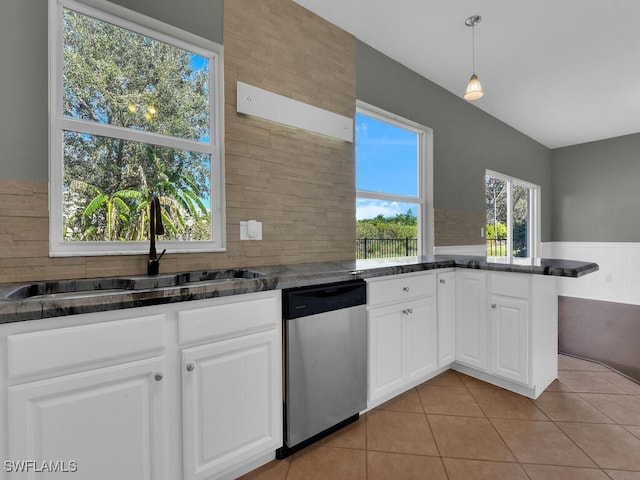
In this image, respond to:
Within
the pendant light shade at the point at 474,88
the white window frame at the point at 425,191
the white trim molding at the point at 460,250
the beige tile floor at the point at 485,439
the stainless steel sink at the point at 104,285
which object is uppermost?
the pendant light shade at the point at 474,88

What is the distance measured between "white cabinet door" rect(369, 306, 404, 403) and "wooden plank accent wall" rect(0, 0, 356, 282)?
2.37 feet

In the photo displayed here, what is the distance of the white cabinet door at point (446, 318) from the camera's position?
94.1 inches

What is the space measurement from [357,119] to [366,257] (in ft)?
4.15

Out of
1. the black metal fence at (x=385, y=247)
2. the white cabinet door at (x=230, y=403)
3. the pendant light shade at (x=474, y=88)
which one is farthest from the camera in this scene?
the black metal fence at (x=385, y=247)

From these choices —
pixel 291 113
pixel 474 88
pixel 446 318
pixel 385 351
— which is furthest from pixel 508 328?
pixel 291 113

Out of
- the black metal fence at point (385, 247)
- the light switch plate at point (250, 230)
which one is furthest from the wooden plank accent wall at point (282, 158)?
the black metal fence at point (385, 247)

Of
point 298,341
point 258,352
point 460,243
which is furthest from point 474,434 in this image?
point 460,243

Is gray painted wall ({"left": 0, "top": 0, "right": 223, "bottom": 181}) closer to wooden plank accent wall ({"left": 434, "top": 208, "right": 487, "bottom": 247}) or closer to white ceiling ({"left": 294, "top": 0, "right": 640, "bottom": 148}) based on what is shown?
white ceiling ({"left": 294, "top": 0, "right": 640, "bottom": 148})

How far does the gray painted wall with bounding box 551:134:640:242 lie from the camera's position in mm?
5543

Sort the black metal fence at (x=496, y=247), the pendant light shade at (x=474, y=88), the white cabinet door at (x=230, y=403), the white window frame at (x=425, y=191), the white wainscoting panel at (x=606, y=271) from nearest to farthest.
Result: the white cabinet door at (x=230, y=403) < the pendant light shade at (x=474, y=88) < the white window frame at (x=425, y=191) < the black metal fence at (x=496, y=247) < the white wainscoting panel at (x=606, y=271)

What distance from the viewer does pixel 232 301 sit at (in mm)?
1395

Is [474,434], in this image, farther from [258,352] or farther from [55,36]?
[55,36]

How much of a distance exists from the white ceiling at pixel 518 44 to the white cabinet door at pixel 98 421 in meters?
2.65
